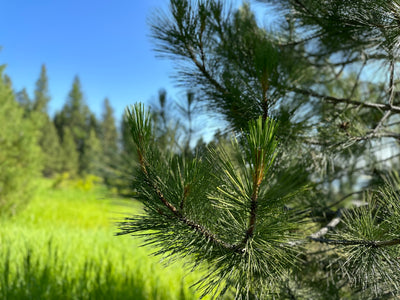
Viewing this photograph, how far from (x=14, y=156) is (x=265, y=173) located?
6.38m

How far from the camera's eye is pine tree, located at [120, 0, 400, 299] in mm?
679

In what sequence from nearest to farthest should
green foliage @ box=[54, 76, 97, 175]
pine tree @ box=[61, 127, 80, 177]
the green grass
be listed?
the green grass
pine tree @ box=[61, 127, 80, 177]
green foliage @ box=[54, 76, 97, 175]

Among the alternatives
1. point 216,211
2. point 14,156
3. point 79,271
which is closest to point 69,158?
point 14,156

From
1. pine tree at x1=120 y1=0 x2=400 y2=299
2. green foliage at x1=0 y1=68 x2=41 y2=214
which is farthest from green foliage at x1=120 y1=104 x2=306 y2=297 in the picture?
green foliage at x1=0 y1=68 x2=41 y2=214

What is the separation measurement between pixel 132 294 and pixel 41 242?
1.56 meters

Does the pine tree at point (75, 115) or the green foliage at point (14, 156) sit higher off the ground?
the pine tree at point (75, 115)

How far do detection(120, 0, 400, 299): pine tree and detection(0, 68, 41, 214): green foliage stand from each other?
16.7ft

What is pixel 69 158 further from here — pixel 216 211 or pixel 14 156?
pixel 216 211

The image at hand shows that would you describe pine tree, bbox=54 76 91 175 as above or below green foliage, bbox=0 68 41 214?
above

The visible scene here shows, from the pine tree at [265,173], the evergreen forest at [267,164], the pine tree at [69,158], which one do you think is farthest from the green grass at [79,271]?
the pine tree at [69,158]

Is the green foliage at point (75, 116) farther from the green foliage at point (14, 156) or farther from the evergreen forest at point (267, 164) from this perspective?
the evergreen forest at point (267, 164)

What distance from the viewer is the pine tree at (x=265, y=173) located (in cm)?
68

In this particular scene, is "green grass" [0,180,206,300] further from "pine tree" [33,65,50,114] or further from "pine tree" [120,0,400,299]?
"pine tree" [33,65,50,114]

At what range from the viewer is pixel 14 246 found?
3.14 metres
